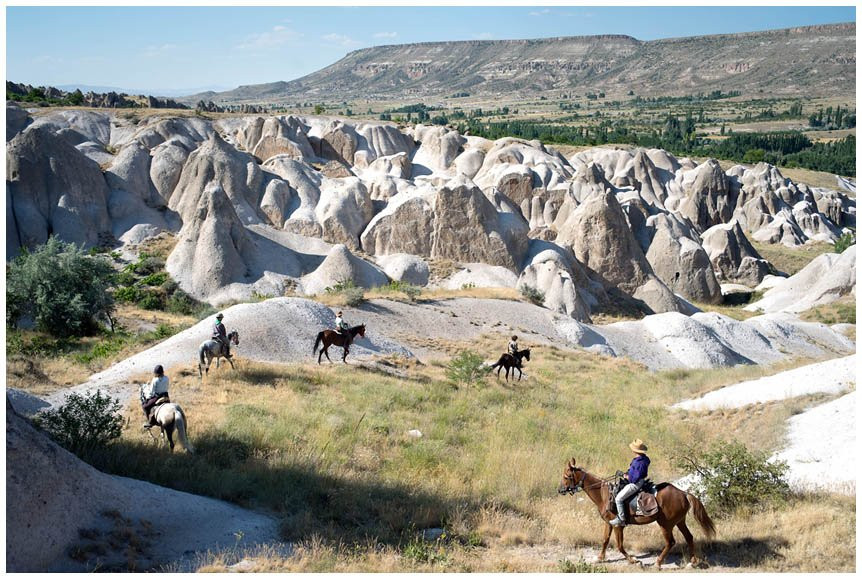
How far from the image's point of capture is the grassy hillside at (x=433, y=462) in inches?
323

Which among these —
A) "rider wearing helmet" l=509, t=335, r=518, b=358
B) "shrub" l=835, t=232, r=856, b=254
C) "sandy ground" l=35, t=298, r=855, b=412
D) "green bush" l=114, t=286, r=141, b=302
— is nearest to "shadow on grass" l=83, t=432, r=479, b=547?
"sandy ground" l=35, t=298, r=855, b=412

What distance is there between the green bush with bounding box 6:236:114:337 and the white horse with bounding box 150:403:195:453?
1464 cm

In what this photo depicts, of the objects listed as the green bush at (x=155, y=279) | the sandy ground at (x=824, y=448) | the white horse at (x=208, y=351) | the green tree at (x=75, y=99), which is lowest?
the green bush at (x=155, y=279)

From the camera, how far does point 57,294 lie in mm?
23625

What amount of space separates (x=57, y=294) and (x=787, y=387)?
929 inches

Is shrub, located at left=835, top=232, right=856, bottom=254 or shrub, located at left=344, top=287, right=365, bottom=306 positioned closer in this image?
shrub, located at left=344, top=287, right=365, bottom=306

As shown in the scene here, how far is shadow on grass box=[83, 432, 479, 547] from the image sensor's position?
29.1ft

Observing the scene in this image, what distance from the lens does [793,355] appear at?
2909cm

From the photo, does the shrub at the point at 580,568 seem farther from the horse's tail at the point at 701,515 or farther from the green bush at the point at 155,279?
the green bush at the point at 155,279

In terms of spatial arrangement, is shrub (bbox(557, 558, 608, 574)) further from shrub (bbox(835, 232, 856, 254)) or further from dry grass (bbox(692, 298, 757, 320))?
shrub (bbox(835, 232, 856, 254))

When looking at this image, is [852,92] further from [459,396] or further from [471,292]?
[459,396]

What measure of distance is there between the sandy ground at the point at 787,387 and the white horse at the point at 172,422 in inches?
486

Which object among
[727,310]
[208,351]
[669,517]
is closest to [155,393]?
[208,351]

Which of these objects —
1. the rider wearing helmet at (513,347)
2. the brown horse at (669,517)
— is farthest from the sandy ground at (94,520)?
the rider wearing helmet at (513,347)
